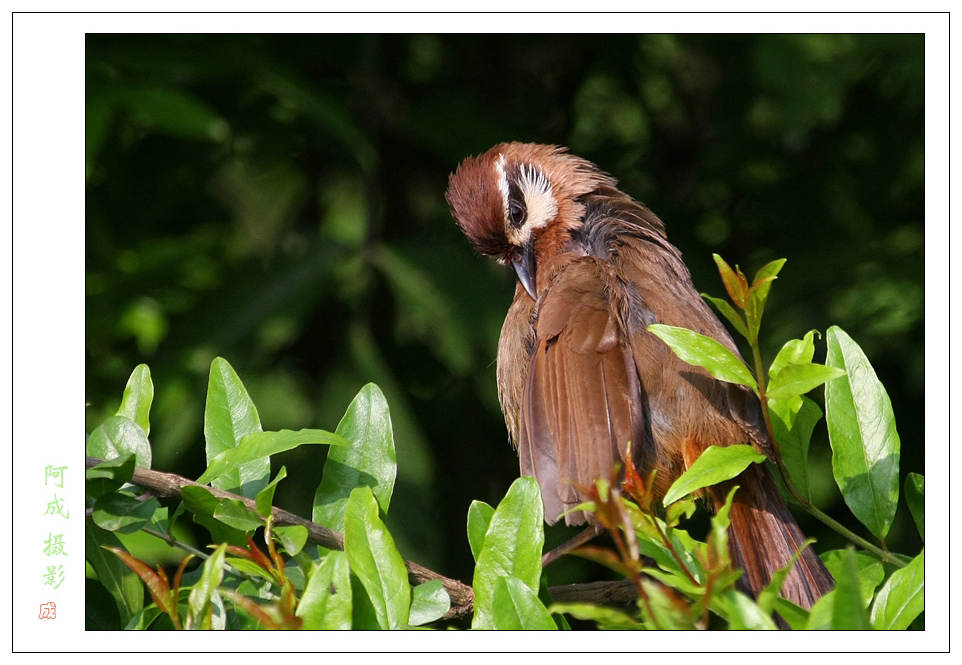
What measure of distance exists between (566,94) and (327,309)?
137 cm

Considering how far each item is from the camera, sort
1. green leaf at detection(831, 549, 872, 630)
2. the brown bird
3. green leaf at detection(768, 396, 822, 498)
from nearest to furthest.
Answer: green leaf at detection(831, 549, 872, 630) → green leaf at detection(768, 396, 822, 498) → the brown bird

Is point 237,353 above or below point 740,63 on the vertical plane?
below

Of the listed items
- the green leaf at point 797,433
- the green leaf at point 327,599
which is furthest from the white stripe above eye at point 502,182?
the green leaf at point 327,599

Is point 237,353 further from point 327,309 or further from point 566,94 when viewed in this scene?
point 566,94

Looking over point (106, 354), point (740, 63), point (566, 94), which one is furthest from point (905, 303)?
point (106, 354)

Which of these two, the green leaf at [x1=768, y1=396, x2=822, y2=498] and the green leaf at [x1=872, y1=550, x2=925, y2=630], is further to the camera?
the green leaf at [x1=768, y1=396, x2=822, y2=498]

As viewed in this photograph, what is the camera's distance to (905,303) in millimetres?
3473

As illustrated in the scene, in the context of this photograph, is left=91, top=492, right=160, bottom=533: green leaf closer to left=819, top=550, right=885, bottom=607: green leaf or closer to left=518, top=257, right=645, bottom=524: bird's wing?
left=518, top=257, right=645, bottom=524: bird's wing

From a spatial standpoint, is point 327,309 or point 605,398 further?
point 327,309

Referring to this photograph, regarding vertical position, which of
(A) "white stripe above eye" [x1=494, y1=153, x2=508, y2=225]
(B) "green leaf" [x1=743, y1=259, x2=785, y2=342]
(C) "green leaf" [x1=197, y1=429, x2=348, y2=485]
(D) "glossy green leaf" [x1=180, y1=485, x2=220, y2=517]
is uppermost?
(A) "white stripe above eye" [x1=494, y1=153, x2=508, y2=225]

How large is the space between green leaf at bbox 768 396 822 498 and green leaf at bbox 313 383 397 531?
0.82 m

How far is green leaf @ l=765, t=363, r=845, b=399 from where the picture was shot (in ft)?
5.11

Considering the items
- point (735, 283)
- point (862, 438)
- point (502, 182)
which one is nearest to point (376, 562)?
point (735, 283)

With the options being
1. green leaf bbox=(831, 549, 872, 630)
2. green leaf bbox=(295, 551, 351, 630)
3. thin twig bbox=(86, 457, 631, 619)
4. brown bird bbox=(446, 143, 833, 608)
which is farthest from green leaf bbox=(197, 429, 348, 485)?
green leaf bbox=(831, 549, 872, 630)
